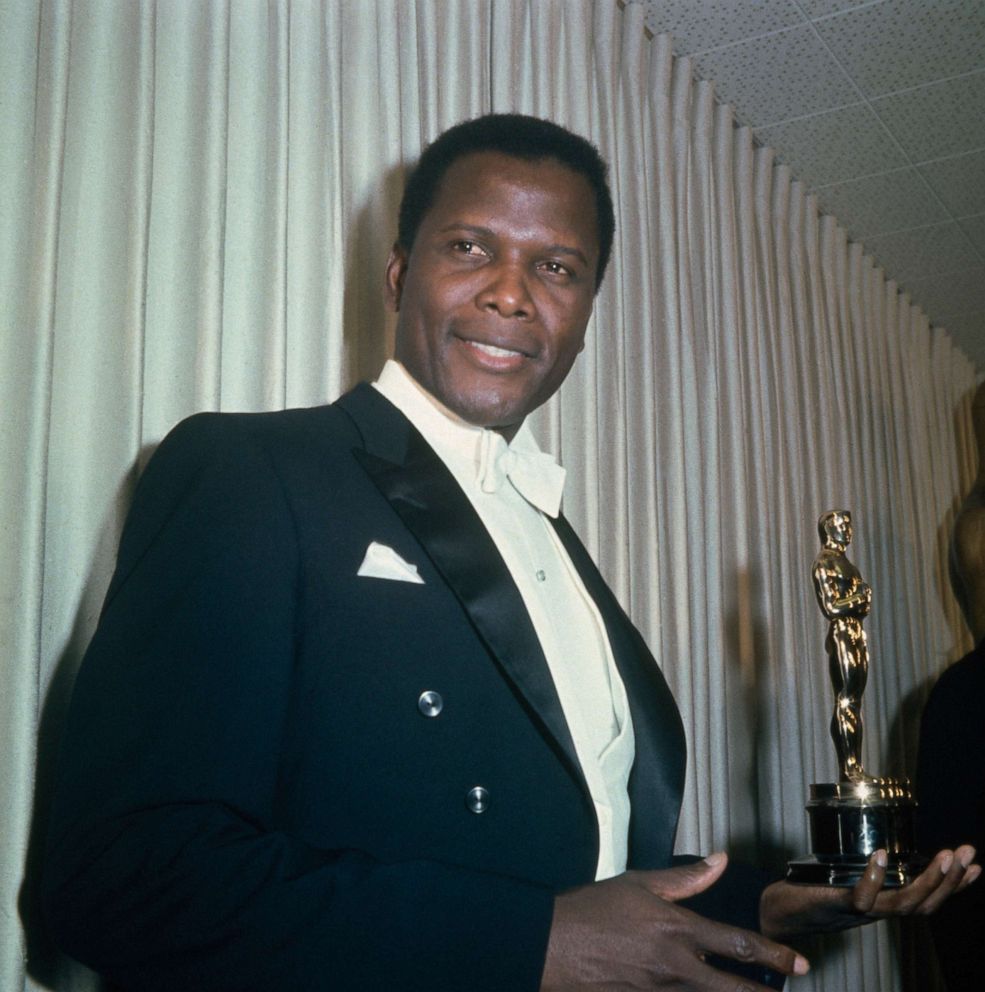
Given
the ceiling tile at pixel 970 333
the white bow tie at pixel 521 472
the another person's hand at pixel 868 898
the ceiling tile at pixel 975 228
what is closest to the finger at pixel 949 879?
the another person's hand at pixel 868 898

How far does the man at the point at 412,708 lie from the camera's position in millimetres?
928

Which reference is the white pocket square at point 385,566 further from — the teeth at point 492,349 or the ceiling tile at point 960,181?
the ceiling tile at point 960,181

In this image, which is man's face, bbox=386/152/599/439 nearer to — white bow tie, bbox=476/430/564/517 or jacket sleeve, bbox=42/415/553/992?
white bow tie, bbox=476/430/564/517

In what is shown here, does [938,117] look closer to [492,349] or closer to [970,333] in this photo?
[970,333]

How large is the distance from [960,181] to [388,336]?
2645 millimetres

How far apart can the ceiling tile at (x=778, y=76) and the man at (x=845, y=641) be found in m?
1.80

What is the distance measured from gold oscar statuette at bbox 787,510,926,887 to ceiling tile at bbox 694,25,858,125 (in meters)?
1.75

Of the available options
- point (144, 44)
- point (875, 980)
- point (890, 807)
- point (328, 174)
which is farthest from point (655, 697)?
point (875, 980)

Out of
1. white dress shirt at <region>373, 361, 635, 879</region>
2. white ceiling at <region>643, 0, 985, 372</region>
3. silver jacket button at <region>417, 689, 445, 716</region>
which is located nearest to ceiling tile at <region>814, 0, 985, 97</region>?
white ceiling at <region>643, 0, 985, 372</region>

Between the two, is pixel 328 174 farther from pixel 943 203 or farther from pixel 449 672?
pixel 943 203

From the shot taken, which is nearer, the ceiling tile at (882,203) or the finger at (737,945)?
the finger at (737,945)

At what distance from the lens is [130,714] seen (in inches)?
38.8

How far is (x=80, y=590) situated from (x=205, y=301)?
1.63 feet

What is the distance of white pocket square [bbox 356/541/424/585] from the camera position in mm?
1210
